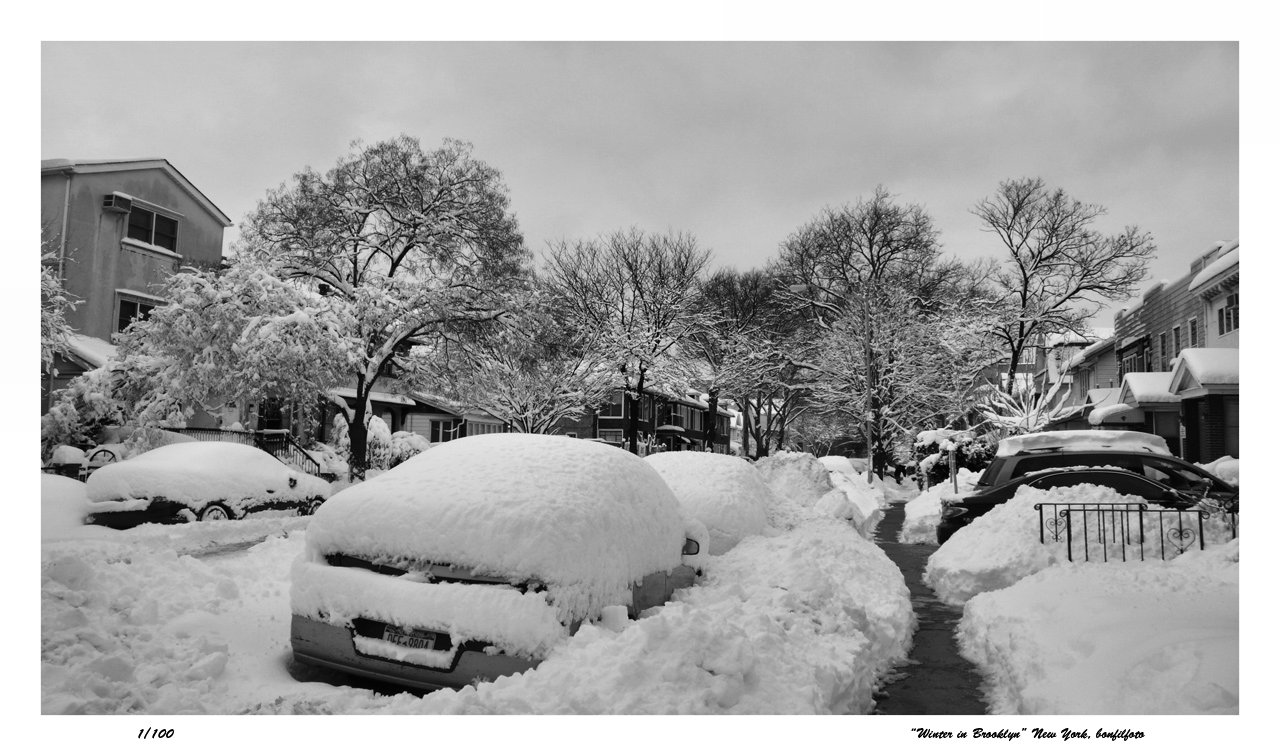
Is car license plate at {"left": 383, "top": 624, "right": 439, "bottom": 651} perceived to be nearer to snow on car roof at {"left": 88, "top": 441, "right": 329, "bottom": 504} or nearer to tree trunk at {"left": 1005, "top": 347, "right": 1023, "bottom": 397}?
snow on car roof at {"left": 88, "top": 441, "right": 329, "bottom": 504}

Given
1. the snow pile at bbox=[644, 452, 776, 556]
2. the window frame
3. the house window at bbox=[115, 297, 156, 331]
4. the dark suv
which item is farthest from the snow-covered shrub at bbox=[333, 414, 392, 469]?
the dark suv

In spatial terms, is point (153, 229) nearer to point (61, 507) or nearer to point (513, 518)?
point (61, 507)

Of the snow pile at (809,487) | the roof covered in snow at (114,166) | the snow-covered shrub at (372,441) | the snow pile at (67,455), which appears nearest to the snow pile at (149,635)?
the snow pile at (67,455)

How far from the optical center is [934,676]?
494 centimetres

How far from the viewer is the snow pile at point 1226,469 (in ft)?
20.6

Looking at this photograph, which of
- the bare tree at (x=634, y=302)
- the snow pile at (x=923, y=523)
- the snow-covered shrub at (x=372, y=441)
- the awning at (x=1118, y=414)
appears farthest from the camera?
the bare tree at (x=634, y=302)

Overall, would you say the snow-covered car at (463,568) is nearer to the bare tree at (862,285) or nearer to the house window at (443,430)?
the bare tree at (862,285)

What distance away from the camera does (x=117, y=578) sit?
4512 millimetres

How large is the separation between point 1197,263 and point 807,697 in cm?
502

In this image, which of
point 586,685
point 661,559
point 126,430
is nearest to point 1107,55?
point 661,559

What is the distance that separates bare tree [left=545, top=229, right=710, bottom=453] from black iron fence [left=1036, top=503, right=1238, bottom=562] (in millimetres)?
13861

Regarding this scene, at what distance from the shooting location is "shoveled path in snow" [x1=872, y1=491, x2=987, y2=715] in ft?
14.5

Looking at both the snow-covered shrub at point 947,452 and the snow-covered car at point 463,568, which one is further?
the snow-covered shrub at point 947,452

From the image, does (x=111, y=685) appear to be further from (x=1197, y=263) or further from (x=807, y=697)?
(x=1197, y=263)
